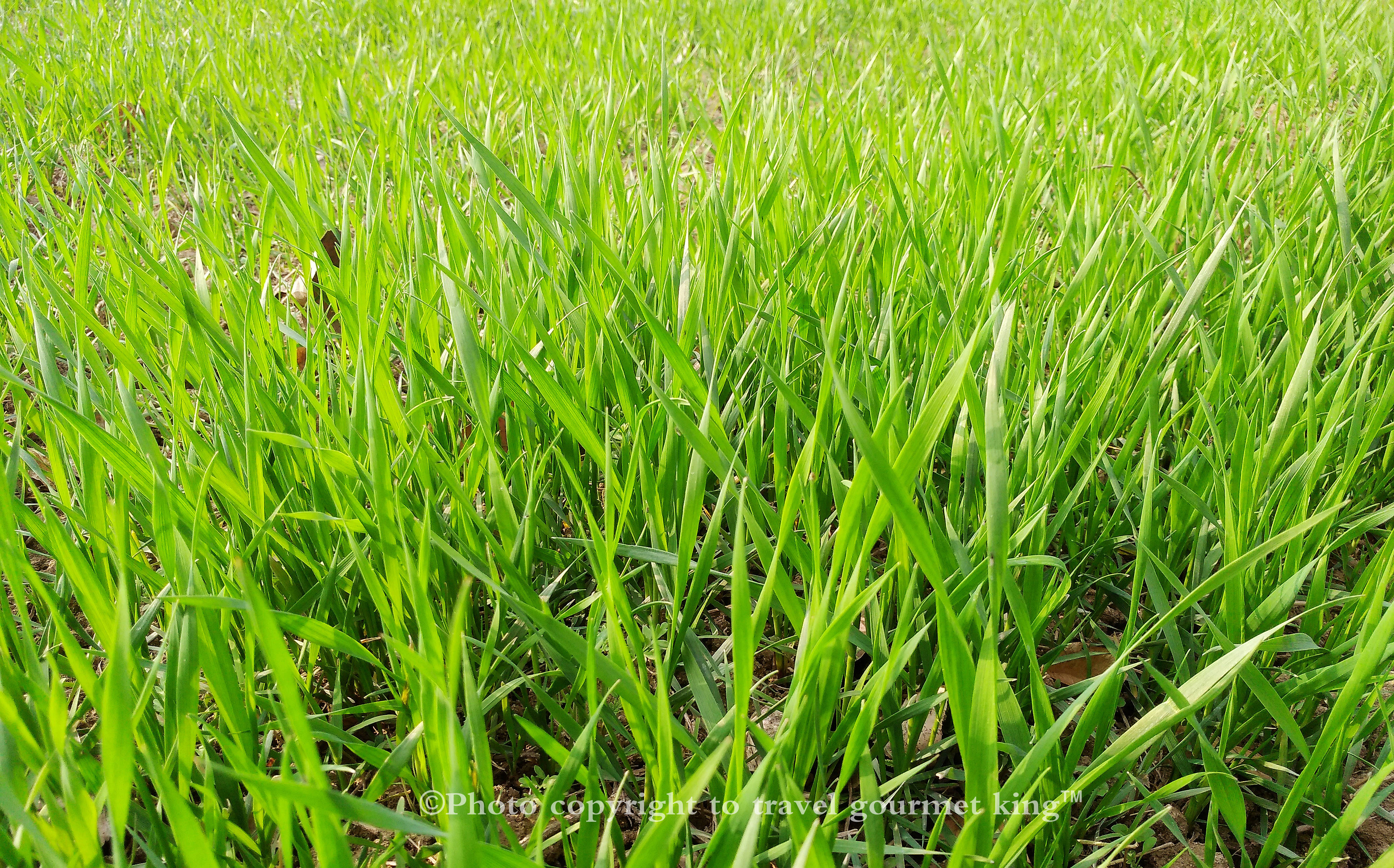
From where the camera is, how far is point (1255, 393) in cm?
84

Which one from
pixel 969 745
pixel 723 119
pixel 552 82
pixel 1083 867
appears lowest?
pixel 1083 867

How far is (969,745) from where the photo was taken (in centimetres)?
50

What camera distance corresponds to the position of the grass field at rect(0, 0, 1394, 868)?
1.63 feet

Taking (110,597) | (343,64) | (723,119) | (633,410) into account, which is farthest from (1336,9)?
(110,597)

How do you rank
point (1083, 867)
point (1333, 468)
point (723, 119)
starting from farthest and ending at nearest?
point (723, 119) < point (1333, 468) < point (1083, 867)

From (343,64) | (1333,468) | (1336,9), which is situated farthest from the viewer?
(1336,9)

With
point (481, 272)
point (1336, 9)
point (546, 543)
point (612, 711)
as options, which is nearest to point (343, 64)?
point (481, 272)

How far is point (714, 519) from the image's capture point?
0.62 metres

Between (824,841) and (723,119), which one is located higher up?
(723,119)

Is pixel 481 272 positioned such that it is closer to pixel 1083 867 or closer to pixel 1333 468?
pixel 1083 867

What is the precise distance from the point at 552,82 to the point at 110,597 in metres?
1.46

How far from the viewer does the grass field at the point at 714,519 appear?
19.5 inches

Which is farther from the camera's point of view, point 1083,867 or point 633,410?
point 633,410

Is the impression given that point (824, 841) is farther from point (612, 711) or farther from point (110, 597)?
point (110, 597)
